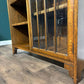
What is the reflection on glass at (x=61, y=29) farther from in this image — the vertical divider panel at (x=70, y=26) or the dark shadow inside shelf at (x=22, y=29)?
the dark shadow inside shelf at (x=22, y=29)

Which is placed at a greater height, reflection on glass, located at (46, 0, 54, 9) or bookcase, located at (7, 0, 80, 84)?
reflection on glass, located at (46, 0, 54, 9)

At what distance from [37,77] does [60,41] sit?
302 mm

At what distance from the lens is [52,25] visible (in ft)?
1.99

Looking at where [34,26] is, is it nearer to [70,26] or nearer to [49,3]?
[49,3]

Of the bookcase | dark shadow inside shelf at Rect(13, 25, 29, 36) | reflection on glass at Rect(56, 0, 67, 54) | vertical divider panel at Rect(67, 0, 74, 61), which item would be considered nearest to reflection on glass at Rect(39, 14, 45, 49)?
the bookcase

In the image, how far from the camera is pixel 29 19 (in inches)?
30.9

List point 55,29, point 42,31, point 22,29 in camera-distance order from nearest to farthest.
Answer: point 55,29 → point 42,31 → point 22,29

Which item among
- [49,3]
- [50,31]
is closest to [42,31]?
[50,31]

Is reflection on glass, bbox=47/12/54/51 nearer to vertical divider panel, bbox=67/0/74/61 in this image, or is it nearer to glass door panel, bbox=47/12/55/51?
glass door panel, bbox=47/12/55/51

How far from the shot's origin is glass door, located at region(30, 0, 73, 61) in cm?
50

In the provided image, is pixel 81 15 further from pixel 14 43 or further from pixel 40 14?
pixel 14 43

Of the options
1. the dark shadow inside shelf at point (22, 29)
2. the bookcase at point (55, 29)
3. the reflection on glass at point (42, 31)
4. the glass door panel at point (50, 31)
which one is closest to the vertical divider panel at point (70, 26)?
the bookcase at point (55, 29)

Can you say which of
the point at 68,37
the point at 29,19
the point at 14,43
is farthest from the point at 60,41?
the point at 14,43

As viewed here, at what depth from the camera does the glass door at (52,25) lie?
0.50m
